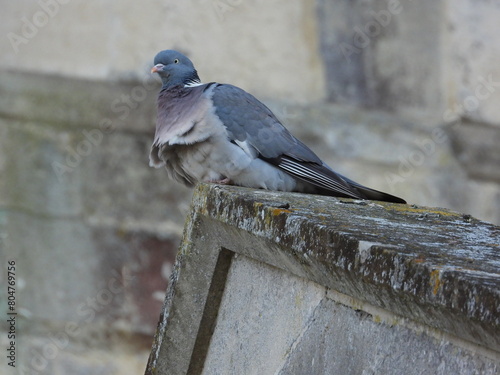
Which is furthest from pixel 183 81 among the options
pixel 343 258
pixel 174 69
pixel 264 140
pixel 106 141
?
pixel 343 258

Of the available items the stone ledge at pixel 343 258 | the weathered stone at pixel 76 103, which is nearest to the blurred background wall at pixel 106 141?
the weathered stone at pixel 76 103

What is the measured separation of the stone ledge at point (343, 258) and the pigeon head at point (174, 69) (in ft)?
4.02

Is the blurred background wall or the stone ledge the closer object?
the stone ledge

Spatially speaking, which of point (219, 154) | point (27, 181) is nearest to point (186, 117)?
point (219, 154)

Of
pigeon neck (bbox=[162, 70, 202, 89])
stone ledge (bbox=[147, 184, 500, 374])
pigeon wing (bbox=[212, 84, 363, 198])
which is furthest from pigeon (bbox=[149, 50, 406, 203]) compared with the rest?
stone ledge (bbox=[147, 184, 500, 374])

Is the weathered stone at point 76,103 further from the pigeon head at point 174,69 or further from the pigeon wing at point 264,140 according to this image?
the pigeon wing at point 264,140

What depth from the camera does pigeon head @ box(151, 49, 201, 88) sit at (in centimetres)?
349

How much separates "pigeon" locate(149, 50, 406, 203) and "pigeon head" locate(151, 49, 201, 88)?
261 millimetres

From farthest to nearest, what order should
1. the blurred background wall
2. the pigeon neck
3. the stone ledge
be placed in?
1. the blurred background wall
2. the pigeon neck
3. the stone ledge

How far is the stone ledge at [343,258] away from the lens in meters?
1.38

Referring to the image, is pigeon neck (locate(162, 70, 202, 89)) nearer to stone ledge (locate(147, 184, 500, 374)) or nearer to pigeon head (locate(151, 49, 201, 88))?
pigeon head (locate(151, 49, 201, 88))

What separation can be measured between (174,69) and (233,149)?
0.65 m

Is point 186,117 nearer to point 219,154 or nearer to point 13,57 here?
point 219,154

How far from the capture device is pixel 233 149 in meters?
3.05
